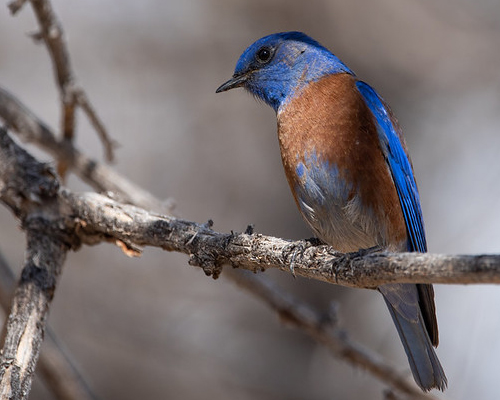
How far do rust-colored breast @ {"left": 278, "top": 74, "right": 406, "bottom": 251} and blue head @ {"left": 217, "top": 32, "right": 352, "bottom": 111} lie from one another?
0.79ft

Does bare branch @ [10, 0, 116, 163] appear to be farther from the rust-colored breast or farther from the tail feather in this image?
the tail feather

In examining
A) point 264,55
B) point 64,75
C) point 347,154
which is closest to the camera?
point 347,154

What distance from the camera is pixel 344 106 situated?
3.49 metres

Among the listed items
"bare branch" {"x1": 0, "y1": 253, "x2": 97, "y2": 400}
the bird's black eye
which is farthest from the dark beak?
"bare branch" {"x1": 0, "y1": 253, "x2": 97, "y2": 400}

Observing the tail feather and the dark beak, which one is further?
the dark beak

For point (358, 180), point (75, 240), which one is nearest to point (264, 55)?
point (358, 180)

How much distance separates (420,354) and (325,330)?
658 mm

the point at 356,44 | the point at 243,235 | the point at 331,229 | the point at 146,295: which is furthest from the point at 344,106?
the point at 146,295

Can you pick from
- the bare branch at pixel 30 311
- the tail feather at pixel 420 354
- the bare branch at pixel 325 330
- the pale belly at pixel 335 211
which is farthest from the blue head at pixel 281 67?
the bare branch at pixel 30 311

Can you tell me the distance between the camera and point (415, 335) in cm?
360

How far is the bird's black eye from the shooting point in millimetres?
4078

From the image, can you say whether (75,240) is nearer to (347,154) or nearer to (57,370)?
(57,370)

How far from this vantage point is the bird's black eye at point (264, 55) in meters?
4.08

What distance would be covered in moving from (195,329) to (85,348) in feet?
3.00
